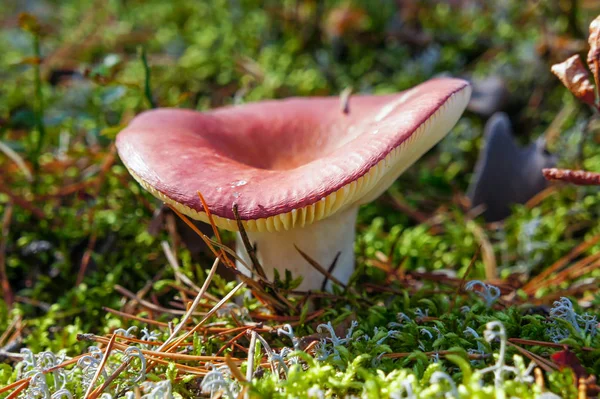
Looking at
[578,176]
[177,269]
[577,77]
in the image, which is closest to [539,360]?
[578,176]

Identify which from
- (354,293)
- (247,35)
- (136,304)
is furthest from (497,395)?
(247,35)

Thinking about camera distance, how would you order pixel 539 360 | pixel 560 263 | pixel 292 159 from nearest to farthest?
pixel 539 360 < pixel 292 159 < pixel 560 263

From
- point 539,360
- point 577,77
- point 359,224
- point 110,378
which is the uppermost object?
point 577,77

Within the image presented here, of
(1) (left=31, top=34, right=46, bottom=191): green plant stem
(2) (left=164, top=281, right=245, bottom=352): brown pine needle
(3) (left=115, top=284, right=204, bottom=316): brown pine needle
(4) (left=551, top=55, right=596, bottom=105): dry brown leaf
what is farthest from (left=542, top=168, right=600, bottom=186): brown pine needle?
(1) (left=31, top=34, right=46, bottom=191): green plant stem

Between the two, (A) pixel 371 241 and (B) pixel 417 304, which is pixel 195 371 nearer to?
(B) pixel 417 304

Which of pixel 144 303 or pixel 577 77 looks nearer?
pixel 577 77

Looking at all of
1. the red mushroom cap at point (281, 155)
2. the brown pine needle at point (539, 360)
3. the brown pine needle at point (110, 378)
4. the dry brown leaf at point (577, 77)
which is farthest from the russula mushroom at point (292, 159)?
the brown pine needle at point (539, 360)

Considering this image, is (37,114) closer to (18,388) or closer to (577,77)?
(18,388)

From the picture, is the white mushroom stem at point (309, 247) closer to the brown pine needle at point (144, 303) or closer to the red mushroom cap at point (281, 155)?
the red mushroom cap at point (281, 155)
